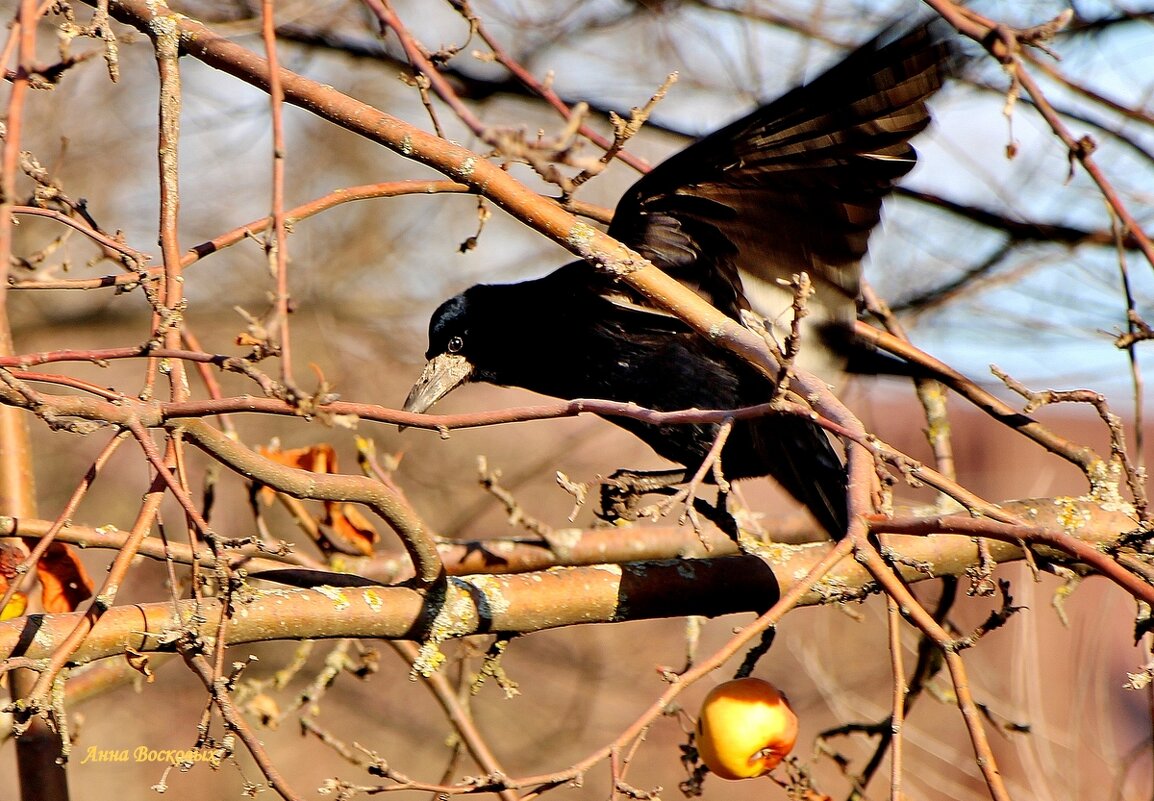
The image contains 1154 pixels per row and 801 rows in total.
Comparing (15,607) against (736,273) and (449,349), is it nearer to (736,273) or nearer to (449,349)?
(449,349)

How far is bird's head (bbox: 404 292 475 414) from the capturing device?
3.03m

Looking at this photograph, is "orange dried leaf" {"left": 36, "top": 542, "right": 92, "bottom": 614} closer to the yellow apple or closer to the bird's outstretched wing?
the yellow apple

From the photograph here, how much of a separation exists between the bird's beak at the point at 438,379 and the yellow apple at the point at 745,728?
1.32 meters

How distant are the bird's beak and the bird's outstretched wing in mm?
782

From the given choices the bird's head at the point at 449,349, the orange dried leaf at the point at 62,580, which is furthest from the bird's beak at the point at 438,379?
the orange dried leaf at the point at 62,580

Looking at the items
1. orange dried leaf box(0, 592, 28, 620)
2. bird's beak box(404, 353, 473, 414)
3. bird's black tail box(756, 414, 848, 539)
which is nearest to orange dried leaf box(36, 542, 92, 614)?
orange dried leaf box(0, 592, 28, 620)

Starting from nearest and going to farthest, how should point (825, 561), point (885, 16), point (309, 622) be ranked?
point (825, 561)
point (309, 622)
point (885, 16)

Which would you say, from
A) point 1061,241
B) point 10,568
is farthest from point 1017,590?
point 10,568

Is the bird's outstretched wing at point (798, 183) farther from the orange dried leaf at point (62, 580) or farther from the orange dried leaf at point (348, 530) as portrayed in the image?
the orange dried leaf at point (62, 580)

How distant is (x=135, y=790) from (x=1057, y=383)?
606 centimetres

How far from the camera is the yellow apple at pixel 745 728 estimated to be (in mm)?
1888

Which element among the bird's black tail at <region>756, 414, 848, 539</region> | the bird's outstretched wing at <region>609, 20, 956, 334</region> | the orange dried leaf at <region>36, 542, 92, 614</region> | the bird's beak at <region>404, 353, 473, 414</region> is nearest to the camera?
the orange dried leaf at <region>36, 542, 92, 614</region>

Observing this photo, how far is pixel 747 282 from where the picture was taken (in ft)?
8.66

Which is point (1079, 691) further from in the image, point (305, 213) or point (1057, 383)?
point (305, 213)
